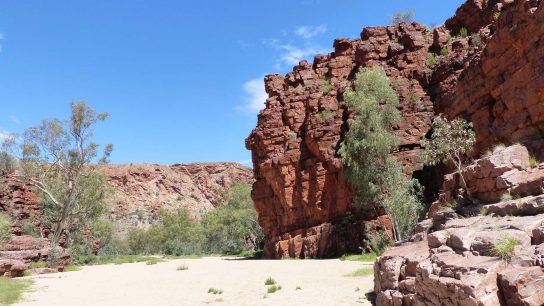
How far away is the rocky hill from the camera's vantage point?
10519cm

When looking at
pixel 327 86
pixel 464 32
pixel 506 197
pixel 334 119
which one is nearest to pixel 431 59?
pixel 464 32

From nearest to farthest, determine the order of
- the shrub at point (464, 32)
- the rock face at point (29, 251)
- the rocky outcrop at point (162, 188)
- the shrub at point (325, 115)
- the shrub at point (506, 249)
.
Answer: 1. the shrub at point (506, 249)
2. the rock face at point (29, 251)
3. the shrub at point (464, 32)
4. the shrub at point (325, 115)
5. the rocky outcrop at point (162, 188)

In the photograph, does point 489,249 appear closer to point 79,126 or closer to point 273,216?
point 273,216

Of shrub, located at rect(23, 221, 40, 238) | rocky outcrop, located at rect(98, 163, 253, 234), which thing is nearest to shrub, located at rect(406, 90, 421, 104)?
shrub, located at rect(23, 221, 40, 238)

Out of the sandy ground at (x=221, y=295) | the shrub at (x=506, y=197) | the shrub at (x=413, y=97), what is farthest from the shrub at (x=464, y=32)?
the shrub at (x=506, y=197)

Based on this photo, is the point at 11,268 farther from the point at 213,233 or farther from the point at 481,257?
the point at 213,233

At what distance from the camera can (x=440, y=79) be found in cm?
3247

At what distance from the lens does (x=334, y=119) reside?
35.2 metres

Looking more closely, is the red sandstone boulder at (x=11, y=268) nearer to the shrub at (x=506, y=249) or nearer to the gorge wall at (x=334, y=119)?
the gorge wall at (x=334, y=119)

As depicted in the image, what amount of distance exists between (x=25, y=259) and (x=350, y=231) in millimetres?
26419

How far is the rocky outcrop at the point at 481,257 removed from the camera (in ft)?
18.5

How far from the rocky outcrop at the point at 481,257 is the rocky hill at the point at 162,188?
84.0m

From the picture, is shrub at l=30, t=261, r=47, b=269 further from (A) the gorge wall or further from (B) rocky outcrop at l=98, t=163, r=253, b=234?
(B) rocky outcrop at l=98, t=163, r=253, b=234

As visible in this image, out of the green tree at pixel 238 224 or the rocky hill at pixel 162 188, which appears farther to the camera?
the rocky hill at pixel 162 188
